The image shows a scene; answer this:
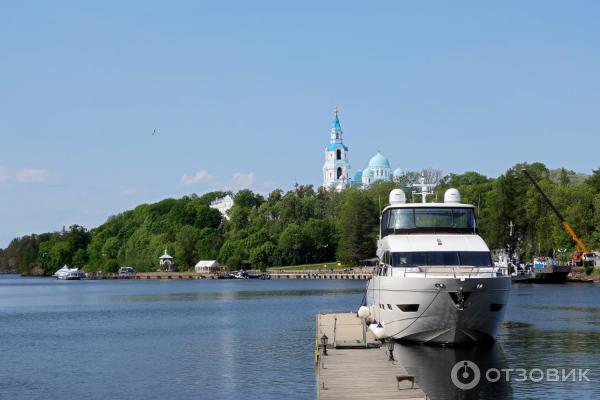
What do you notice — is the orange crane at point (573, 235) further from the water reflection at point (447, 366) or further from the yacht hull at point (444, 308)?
the yacht hull at point (444, 308)

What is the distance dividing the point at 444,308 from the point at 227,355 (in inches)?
538

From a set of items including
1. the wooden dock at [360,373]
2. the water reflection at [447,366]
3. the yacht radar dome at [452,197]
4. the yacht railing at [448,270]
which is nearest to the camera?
the wooden dock at [360,373]

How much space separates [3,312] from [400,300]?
242ft

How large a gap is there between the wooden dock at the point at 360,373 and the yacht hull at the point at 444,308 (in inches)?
81.5

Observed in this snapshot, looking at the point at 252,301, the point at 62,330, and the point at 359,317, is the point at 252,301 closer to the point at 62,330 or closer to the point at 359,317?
the point at 62,330

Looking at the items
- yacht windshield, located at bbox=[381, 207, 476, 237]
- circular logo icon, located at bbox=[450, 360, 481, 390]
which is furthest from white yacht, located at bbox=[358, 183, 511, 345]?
circular logo icon, located at bbox=[450, 360, 481, 390]

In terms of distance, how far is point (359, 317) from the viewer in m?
61.6

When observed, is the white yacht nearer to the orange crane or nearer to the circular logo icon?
the circular logo icon

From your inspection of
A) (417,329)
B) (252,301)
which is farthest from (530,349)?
(252,301)

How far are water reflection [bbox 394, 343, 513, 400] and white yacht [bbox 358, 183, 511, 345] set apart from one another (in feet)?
2.73

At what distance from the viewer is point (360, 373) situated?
37.8 metres
